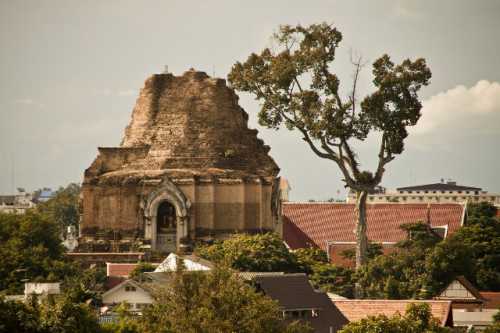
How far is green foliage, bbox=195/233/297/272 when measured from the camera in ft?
276

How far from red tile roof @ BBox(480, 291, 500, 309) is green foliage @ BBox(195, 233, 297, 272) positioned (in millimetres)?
8769

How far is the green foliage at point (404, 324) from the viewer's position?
63.1 m

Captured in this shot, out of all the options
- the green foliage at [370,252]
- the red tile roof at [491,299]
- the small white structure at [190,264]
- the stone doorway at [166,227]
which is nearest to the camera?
the small white structure at [190,264]

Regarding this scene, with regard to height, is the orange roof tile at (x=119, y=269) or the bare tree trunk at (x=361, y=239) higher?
the bare tree trunk at (x=361, y=239)

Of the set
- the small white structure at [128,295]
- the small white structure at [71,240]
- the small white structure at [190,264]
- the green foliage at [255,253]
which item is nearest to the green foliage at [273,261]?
the green foliage at [255,253]

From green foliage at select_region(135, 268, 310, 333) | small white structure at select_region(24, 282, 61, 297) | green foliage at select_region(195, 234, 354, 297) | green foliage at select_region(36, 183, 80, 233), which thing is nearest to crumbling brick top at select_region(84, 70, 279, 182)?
green foliage at select_region(195, 234, 354, 297)

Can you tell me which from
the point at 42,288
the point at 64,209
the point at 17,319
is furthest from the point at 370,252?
the point at 64,209

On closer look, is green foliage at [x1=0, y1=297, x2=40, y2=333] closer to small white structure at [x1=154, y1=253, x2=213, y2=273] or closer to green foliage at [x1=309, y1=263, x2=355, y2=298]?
small white structure at [x1=154, y1=253, x2=213, y2=273]

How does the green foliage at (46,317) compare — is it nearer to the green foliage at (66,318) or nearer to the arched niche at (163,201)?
the green foliage at (66,318)

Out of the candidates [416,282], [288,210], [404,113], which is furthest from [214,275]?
[288,210]

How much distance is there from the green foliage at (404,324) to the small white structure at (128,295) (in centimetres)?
1110

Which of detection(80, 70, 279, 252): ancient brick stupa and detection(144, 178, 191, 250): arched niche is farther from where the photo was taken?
detection(80, 70, 279, 252): ancient brick stupa

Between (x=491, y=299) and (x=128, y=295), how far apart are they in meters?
18.5

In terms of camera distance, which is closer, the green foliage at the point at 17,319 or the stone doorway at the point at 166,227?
the green foliage at the point at 17,319
